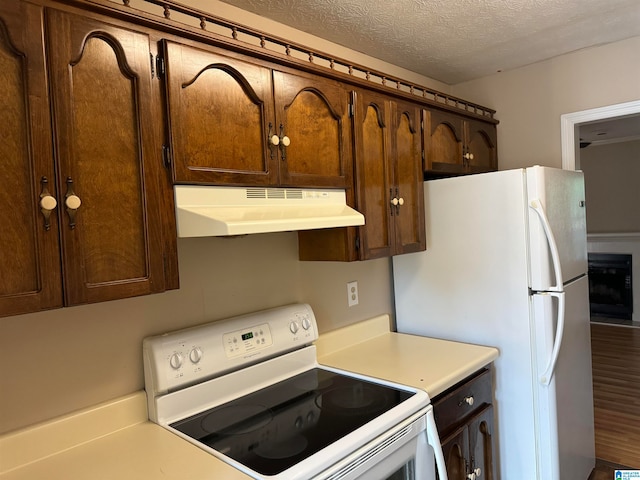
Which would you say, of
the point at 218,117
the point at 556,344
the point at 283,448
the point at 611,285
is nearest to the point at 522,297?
the point at 556,344

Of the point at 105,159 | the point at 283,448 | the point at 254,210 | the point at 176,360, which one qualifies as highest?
the point at 105,159

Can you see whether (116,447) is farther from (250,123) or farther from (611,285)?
(611,285)

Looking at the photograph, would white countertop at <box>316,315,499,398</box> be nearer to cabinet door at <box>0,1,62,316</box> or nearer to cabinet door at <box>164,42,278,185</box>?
cabinet door at <box>164,42,278,185</box>

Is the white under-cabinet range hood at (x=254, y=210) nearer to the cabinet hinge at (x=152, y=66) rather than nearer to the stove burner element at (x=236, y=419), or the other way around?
the cabinet hinge at (x=152, y=66)

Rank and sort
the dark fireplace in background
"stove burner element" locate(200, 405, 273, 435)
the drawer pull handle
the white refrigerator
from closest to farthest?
"stove burner element" locate(200, 405, 273, 435), the drawer pull handle, the white refrigerator, the dark fireplace in background

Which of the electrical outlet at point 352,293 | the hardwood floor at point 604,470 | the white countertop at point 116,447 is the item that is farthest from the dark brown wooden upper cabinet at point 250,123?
the hardwood floor at point 604,470

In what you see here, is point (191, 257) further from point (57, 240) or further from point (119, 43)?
point (119, 43)

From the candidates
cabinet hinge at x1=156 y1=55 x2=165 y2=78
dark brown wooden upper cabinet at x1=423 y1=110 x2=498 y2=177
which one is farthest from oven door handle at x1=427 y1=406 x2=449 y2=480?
cabinet hinge at x1=156 y1=55 x2=165 y2=78

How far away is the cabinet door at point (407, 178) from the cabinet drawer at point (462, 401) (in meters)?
0.63

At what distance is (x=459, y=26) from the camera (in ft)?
6.93

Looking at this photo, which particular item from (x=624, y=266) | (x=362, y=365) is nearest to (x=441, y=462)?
(x=362, y=365)

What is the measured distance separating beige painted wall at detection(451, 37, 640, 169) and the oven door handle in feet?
6.16

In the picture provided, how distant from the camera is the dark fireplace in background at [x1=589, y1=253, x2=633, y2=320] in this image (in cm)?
570

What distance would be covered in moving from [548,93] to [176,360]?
2556 millimetres
